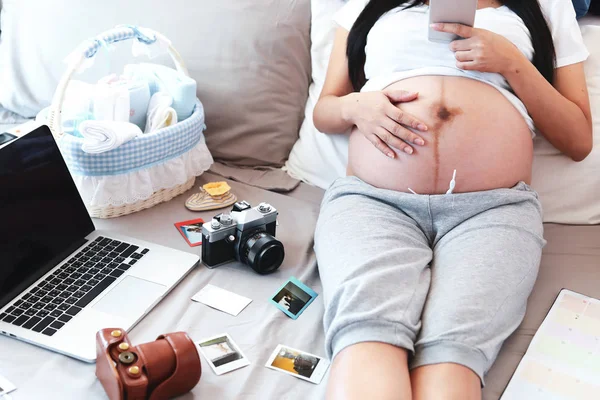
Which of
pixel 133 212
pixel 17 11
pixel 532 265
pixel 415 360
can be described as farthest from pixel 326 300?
pixel 17 11

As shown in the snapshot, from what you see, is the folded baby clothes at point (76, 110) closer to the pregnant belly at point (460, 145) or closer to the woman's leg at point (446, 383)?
the pregnant belly at point (460, 145)

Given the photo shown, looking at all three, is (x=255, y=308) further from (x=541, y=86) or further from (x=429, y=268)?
(x=541, y=86)

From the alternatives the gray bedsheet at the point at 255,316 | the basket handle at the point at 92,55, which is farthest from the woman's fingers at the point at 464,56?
the basket handle at the point at 92,55

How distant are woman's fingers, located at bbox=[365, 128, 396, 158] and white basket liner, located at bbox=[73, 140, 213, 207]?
0.45 meters

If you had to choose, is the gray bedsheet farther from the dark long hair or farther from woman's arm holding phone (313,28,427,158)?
the dark long hair

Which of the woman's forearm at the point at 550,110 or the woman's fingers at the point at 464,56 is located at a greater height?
the woman's fingers at the point at 464,56

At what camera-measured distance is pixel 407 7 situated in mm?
1378

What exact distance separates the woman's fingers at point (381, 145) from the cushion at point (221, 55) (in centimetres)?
40

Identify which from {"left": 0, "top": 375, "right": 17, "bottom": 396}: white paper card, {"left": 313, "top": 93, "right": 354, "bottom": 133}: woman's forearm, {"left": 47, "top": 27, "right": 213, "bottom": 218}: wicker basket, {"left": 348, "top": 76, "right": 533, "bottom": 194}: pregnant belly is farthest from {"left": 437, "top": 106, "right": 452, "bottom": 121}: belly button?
{"left": 0, "top": 375, "right": 17, "bottom": 396}: white paper card

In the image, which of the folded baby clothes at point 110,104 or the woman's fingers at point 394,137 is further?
the folded baby clothes at point 110,104

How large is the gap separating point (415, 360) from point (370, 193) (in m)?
0.38

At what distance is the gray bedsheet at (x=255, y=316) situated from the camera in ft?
3.17

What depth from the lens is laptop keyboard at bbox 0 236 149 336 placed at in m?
1.05

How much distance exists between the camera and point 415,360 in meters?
0.95
